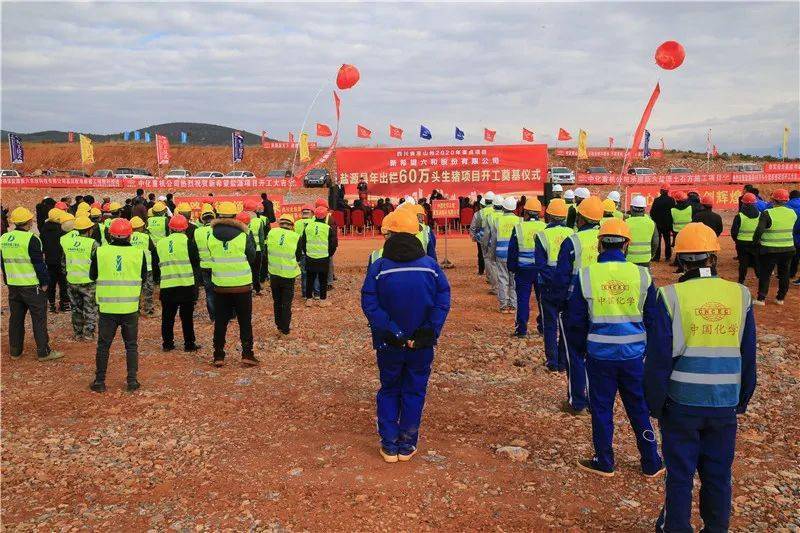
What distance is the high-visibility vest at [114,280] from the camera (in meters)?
6.86

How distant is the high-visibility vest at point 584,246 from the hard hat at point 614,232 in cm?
131

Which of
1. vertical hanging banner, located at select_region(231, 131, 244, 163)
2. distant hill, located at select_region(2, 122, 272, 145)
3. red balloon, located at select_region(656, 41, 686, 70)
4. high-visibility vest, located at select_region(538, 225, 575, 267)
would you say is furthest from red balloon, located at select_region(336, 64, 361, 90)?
distant hill, located at select_region(2, 122, 272, 145)

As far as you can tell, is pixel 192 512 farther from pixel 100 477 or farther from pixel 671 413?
pixel 671 413

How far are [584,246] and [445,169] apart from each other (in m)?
21.1

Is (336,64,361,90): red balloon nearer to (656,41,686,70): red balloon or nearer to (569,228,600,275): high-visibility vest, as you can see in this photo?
(656,41,686,70): red balloon

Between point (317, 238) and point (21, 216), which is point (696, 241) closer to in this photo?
point (317, 238)

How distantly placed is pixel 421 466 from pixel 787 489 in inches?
110

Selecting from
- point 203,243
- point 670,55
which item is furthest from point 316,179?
point 203,243

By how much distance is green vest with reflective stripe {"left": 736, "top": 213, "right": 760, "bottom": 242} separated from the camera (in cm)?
1148

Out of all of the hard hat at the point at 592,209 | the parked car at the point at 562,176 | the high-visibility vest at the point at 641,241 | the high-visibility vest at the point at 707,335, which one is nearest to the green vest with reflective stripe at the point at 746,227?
the high-visibility vest at the point at 641,241

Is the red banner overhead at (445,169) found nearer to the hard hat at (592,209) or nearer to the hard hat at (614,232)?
the hard hat at (592,209)

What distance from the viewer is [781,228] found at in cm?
1049

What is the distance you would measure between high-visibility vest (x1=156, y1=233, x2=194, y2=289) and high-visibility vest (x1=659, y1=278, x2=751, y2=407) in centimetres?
681

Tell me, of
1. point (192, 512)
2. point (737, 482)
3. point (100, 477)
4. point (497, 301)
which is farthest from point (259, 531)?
point (497, 301)
